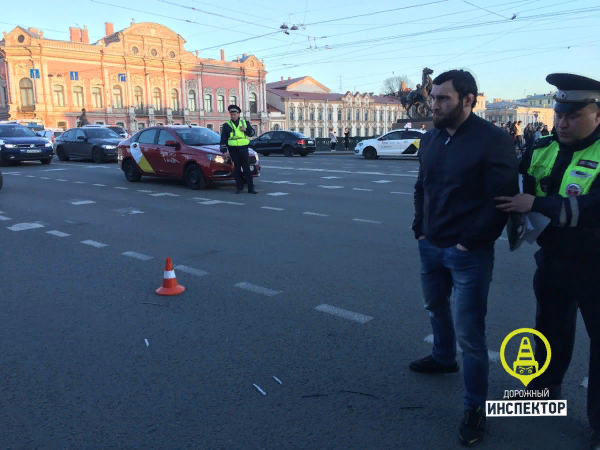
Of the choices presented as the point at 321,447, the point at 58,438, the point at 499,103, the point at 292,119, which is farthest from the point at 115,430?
the point at 499,103

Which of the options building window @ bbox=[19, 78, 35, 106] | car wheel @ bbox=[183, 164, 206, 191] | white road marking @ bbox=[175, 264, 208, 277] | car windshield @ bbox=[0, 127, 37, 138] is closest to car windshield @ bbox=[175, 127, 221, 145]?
car wheel @ bbox=[183, 164, 206, 191]

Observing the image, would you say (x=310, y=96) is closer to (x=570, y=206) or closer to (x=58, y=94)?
(x=58, y=94)

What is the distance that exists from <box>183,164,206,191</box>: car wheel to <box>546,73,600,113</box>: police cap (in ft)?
35.1

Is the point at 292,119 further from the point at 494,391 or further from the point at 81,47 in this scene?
the point at 494,391

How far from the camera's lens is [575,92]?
2.41 m

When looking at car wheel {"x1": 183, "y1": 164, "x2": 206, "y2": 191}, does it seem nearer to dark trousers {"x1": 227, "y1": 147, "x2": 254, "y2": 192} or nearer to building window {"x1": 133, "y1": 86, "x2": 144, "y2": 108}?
dark trousers {"x1": 227, "y1": 147, "x2": 254, "y2": 192}

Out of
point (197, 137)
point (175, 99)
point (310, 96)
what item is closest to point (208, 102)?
point (175, 99)

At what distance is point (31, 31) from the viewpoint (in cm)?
5381

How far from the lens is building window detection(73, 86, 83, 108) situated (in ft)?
184

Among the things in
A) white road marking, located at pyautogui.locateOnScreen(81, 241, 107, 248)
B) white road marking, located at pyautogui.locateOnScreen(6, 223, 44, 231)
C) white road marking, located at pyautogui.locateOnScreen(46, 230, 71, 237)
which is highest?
white road marking, located at pyautogui.locateOnScreen(6, 223, 44, 231)

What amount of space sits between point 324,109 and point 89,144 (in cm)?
6447

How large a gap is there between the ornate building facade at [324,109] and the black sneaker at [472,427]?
7508 centimetres

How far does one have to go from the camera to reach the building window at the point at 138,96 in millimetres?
61094

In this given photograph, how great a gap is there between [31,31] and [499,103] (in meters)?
124
